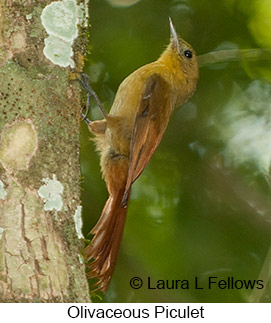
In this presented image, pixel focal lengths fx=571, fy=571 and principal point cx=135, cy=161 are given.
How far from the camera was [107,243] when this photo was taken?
9.00 feet

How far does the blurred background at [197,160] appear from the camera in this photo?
400 centimetres

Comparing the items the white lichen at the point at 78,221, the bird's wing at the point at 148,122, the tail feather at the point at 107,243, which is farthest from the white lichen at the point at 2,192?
the bird's wing at the point at 148,122

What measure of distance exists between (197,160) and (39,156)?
2.43 m

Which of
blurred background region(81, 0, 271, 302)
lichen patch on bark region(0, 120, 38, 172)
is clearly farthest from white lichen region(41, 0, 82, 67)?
blurred background region(81, 0, 271, 302)

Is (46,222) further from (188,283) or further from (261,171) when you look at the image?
(261,171)

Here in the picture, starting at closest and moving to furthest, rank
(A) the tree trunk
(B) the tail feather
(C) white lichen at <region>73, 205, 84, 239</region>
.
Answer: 1. (A) the tree trunk
2. (C) white lichen at <region>73, 205, 84, 239</region>
3. (B) the tail feather

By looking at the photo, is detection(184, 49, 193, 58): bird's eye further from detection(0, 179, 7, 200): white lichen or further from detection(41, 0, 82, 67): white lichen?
detection(0, 179, 7, 200): white lichen

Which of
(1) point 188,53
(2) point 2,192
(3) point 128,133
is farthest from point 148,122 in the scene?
(2) point 2,192

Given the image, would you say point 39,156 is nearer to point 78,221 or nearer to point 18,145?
point 18,145

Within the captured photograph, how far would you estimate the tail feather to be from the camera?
8.64 ft

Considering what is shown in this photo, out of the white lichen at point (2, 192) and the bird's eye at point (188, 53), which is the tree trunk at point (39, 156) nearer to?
the white lichen at point (2, 192)

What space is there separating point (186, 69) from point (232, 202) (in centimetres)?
109

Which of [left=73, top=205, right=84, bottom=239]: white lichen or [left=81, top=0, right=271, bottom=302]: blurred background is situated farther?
[left=81, top=0, right=271, bottom=302]: blurred background

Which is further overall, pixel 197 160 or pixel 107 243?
pixel 197 160
